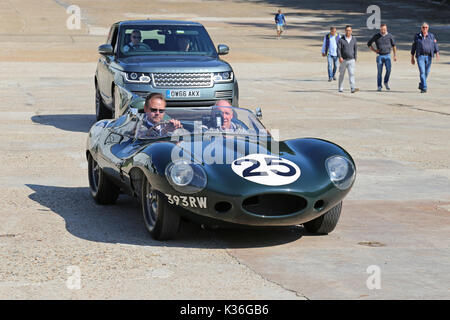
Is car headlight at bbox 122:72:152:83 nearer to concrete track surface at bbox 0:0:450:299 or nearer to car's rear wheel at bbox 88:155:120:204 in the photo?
concrete track surface at bbox 0:0:450:299

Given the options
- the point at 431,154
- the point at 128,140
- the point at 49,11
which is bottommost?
the point at 49,11

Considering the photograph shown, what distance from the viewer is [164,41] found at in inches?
639

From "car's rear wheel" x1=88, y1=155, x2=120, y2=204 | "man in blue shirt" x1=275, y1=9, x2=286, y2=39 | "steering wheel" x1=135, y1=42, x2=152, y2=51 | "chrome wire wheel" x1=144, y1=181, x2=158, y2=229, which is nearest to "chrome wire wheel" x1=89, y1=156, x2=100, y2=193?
"car's rear wheel" x1=88, y1=155, x2=120, y2=204

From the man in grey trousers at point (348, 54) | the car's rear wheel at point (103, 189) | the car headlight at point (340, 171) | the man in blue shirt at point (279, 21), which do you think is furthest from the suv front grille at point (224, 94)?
the man in blue shirt at point (279, 21)

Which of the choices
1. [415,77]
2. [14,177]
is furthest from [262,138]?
[415,77]

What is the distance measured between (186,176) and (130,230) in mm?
1100

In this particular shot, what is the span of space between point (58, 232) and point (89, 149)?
6.82 feet

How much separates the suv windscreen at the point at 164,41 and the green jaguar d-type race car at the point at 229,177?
7204 millimetres

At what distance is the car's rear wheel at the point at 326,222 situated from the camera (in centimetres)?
818

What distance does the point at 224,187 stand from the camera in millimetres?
7602

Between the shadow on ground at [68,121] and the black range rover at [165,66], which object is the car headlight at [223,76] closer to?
the black range rover at [165,66]

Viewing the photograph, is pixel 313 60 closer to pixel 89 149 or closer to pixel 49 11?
pixel 89 149

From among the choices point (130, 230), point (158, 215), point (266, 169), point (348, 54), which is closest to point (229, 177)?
point (266, 169)

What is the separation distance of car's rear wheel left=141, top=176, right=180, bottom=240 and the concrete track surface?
0.11 metres
